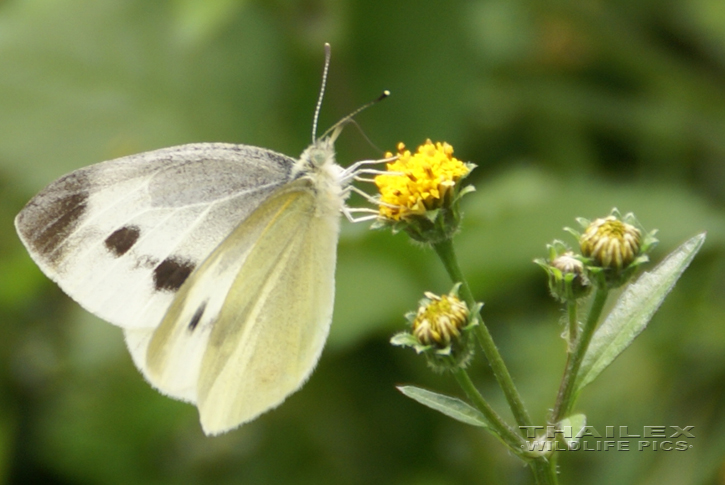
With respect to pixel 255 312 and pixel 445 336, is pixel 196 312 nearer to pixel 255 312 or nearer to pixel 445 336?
pixel 255 312

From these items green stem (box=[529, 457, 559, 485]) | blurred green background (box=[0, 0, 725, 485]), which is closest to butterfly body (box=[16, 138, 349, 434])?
blurred green background (box=[0, 0, 725, 485])

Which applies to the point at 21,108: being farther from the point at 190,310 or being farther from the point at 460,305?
the point at 460,305

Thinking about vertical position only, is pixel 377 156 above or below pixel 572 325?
above

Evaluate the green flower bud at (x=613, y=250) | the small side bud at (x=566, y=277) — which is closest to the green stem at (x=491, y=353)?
the small side bud at (x=566, y=277)

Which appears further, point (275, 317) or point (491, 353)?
point (275, 317)

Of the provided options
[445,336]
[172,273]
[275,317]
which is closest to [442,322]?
[445,336]

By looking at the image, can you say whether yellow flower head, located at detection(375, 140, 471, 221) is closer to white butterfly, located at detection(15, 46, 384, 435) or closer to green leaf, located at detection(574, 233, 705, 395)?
white butterfly, located at detection(15, 46, 384, 435)
